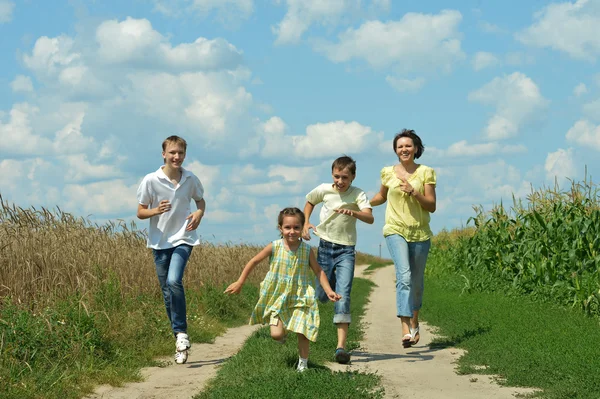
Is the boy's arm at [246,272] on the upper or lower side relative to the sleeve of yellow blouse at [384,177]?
lower

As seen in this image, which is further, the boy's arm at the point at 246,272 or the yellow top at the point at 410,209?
the yellow top at the point at 410,209

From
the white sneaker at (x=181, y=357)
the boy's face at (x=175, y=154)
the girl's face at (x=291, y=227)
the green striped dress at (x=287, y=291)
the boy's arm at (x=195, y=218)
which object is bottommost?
the white sneaker at (x=181, y=357)

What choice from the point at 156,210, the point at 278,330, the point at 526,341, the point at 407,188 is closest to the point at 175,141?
the point at 156,210

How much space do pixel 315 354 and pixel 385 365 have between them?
85cm

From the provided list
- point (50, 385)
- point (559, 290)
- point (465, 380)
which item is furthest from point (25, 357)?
point (559, 290)

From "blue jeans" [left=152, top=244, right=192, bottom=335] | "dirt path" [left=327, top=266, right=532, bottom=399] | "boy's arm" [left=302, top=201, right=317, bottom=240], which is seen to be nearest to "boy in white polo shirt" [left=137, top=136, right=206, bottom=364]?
"blue jeans" [left=152, top=244, right=192, bottom=335]

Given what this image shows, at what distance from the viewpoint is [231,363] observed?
7.84 meters

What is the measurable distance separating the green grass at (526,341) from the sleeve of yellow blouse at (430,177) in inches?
88.9

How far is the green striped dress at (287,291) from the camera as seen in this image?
7430 millimetres

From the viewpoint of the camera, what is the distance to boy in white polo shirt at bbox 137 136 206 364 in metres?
8.88

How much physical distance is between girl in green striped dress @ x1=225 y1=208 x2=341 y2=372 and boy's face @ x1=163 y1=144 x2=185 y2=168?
6.20 feet

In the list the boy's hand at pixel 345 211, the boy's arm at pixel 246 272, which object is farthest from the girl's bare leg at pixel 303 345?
the boy's hand at pixel 345 211

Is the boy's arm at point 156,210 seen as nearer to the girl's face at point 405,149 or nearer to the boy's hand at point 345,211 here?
the boy's hand at point 345,211

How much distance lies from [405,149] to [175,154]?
3037mm
